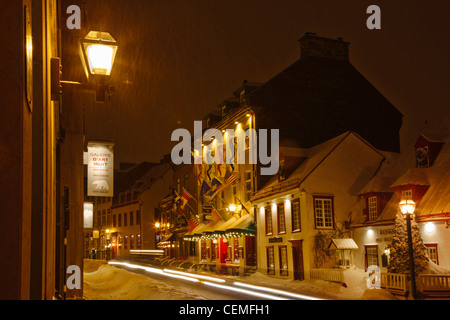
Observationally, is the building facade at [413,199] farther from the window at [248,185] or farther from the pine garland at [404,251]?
the window at [248,185]

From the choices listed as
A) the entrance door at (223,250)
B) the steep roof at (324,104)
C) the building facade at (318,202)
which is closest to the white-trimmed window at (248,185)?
the steep roof at (324,104)

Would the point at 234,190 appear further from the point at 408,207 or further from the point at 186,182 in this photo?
the point at 408,207

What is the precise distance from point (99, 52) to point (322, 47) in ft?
114

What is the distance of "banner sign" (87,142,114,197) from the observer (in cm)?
1591

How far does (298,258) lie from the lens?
30.9 m

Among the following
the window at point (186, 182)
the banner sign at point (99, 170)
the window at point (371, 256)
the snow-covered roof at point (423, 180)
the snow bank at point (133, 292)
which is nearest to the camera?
the banner sign at point (99, 170)

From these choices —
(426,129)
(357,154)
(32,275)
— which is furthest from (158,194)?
(32,275)

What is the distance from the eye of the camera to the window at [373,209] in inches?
1076

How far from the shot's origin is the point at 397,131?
40281 mm

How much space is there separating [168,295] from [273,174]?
22.2 m

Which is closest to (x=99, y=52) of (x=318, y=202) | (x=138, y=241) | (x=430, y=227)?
(x=430, y=227)

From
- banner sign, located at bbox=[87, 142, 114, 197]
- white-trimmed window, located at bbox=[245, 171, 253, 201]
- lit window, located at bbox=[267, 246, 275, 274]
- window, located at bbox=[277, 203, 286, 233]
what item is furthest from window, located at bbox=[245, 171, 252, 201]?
banner sign, located at bbox=[87, 142, 114, 197]

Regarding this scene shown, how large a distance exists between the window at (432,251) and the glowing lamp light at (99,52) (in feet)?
63.1

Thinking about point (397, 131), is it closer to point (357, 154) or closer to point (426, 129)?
point (357, 154)
